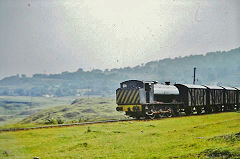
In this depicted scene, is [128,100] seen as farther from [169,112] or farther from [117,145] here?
[117,145]

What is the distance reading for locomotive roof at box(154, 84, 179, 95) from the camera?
38.8 meters

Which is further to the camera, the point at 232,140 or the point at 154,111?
the point at 154,111

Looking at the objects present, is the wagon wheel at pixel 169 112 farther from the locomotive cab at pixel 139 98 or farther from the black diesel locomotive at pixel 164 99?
the locomotive cab at pixel 139 98

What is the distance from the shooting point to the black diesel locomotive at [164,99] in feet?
117

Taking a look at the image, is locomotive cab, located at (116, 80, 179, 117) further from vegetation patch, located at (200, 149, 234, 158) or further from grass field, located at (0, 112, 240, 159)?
vegetation patch, located at (200, 149, 234, 158)

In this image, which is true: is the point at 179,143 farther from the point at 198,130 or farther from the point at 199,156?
the point at 198,130

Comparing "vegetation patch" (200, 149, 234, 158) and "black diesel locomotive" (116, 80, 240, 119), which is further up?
"black diesel locomotive" (116, 80, 240, 119)

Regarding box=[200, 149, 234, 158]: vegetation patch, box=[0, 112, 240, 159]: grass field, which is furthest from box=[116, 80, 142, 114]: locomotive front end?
box=[200, 149, 234, 158]: vegetation patch

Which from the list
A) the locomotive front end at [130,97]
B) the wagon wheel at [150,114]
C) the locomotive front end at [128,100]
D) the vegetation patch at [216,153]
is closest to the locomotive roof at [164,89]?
the wagon wheel at [150,114]

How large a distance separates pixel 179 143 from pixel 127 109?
64.4 ft

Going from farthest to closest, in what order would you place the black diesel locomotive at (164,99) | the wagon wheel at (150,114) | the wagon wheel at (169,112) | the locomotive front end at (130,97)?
the wagon wheel at (169,112)
the wagon wheel at (150,114)
the black diesel locomotive at (164,99)
the locomotive front end at (130,97)

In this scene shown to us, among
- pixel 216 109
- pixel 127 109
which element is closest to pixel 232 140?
pixel 127 109

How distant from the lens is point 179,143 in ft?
53.6

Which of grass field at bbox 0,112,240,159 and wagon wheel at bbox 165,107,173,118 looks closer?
grass field at bbox 0,112,240,159
